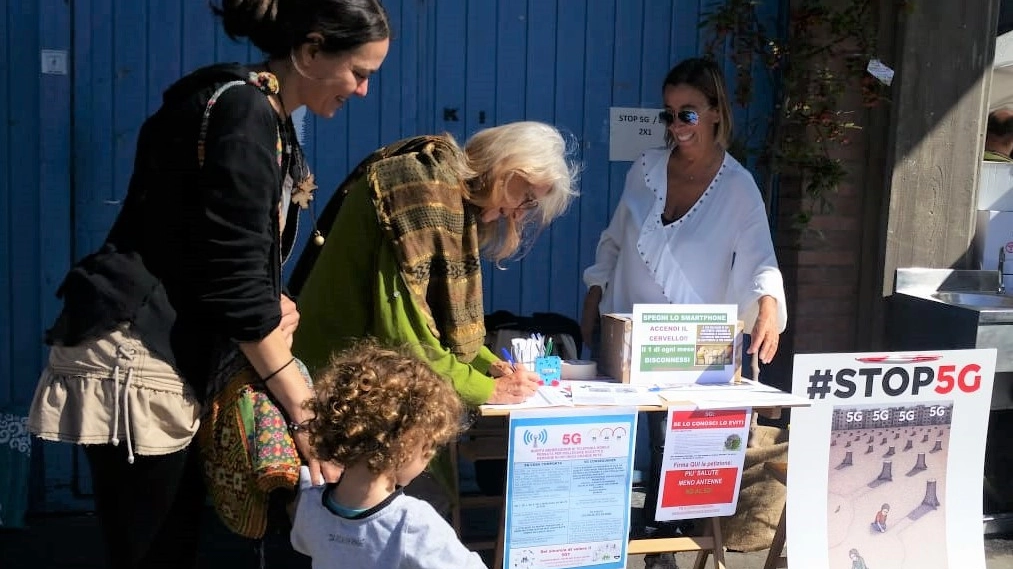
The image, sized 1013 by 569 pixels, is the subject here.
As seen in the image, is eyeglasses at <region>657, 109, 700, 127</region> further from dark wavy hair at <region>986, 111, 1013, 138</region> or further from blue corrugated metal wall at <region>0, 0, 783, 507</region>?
dark wavy hair at <region>986, 111, 1013, 138</region>

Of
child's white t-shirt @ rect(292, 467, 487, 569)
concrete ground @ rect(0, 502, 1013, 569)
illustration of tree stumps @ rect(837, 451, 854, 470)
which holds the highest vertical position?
child's white t-shirt @ rect(292, 467, 487, 569)

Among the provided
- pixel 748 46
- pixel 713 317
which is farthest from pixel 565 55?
pixel 713 317

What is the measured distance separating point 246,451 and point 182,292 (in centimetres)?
33

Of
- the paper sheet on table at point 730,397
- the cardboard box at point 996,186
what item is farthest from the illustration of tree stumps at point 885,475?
the cardboard box at point 996,186

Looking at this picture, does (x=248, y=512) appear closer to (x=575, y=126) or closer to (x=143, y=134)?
(x=143, y=134)

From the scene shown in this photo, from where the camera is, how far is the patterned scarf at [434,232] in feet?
6.93

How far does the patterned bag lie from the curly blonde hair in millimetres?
74

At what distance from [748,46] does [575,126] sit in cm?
86

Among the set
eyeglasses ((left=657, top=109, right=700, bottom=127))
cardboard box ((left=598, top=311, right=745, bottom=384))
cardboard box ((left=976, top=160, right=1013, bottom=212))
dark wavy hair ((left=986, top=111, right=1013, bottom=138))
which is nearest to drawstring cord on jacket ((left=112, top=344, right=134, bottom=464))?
cardboard box ((left=598, top=311, right=745, bottom=384))

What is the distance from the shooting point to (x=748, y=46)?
12.8 feet

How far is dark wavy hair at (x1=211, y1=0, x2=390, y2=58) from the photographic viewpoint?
5.54 ft

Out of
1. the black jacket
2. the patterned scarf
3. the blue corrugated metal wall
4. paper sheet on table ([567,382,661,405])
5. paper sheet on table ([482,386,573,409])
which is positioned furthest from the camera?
the blue corrugated metal wall

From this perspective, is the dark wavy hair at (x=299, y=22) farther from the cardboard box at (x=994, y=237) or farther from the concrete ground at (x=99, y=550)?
the cardboard box at (x=994, y=237)

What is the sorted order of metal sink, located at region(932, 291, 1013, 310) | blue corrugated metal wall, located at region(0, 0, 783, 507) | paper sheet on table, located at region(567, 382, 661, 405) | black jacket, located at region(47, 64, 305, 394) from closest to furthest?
black jacket, located at region(47, 64, 305, 394)
paper sheet on table, located at region(567, 382, 661, 405)
blue corrugated metal wall, located at region(0, 0, 783, 507)
metal sink, located at region(932, 291, 1013, 310)
